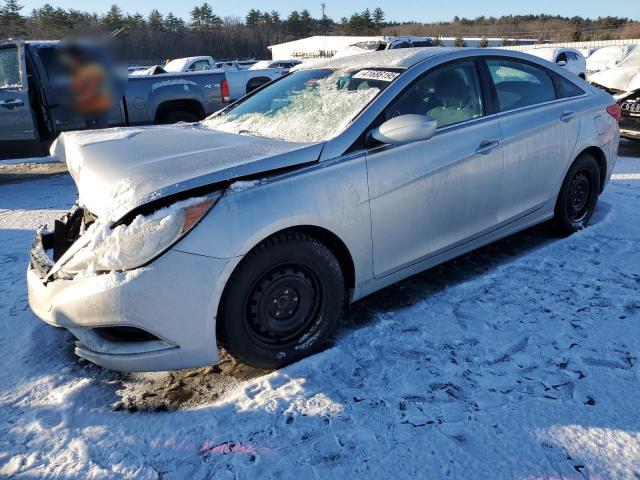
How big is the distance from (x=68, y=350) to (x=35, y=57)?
6113 millimetres

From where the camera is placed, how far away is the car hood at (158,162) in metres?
2.44

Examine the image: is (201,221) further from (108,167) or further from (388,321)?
(388,321)

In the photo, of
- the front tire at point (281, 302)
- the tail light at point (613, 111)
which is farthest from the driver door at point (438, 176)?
the tail light at point (613, 111)

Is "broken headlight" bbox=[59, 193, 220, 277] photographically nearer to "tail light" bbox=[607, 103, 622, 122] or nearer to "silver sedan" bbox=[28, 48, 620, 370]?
"silver sedan" bbox=[28, 48, 620, 370]

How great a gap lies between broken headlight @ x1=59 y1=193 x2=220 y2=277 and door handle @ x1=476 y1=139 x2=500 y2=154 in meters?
1.88

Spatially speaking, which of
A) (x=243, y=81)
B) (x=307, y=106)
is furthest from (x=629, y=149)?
(x=243, y=81)

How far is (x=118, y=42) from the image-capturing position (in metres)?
7.08

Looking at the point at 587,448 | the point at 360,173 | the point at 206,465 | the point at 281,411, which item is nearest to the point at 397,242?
the point at 360,173

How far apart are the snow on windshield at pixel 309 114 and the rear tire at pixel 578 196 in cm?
205

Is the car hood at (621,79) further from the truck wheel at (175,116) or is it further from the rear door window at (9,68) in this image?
the rear door window at (9,68)

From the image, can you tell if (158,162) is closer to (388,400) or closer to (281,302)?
(281,302)

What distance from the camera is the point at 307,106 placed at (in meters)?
3.40

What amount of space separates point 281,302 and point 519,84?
2.61 meters

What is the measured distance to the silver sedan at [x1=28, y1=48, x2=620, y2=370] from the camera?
2.35m
